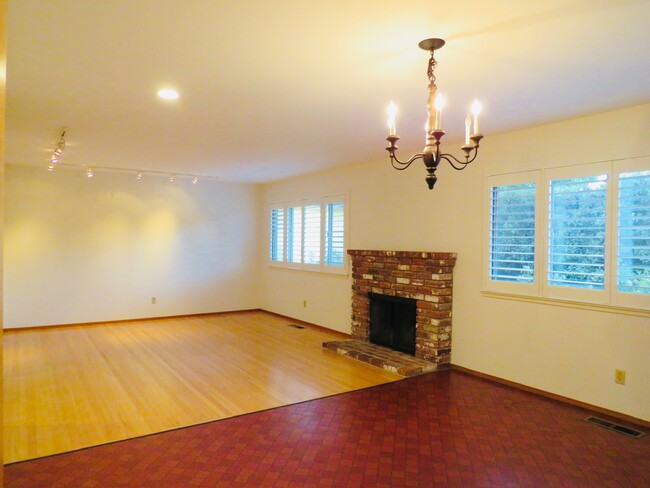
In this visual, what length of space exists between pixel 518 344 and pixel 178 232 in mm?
5991

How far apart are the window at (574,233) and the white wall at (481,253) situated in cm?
12

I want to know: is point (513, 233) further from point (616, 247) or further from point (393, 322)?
point (393, 322)

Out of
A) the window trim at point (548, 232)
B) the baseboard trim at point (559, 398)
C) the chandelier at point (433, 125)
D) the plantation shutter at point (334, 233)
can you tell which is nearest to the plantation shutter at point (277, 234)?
the plantation shutter at point (334, 233)

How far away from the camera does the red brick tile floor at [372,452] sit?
8.59ft

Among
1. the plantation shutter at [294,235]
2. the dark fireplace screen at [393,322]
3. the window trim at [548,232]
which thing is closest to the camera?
the window trim at [548,232]

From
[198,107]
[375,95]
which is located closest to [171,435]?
[198,107]

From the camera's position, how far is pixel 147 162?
20.8ft

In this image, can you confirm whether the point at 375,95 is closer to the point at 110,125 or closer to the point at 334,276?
the point at 110,125

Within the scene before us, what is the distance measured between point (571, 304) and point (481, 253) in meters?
1.02

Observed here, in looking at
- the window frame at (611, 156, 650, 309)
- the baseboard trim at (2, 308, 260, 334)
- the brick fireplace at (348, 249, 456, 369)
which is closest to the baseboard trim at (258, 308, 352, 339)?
the baseboard trim at (2, 308, 260, 334)

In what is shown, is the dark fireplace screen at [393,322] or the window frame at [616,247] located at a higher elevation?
the window frame at [616,247]

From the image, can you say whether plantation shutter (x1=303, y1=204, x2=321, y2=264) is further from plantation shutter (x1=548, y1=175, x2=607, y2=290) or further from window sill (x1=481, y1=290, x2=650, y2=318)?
plantation shutter (x1=548, y1=175, x2=607, y2=290)

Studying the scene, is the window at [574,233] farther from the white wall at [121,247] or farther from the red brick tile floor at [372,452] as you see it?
the white wall at [121,247]

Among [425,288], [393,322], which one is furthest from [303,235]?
[425,288]
